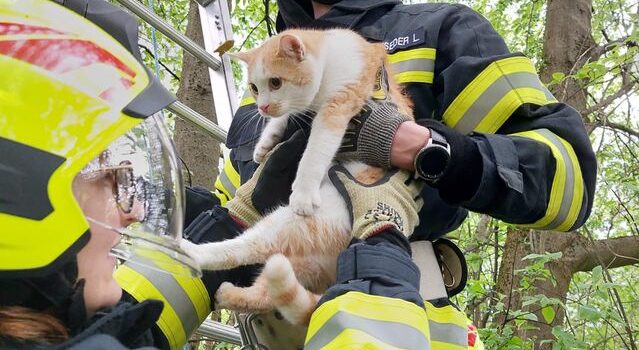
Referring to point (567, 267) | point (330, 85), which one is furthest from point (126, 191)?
point (567, 267)

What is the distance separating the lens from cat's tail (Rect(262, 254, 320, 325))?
146 centimetres

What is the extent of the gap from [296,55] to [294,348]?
0.86 meters

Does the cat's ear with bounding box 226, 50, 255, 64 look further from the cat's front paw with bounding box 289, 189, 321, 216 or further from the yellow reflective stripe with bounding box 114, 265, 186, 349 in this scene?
the yellow reflective stripe with bounding box 114, 265, 186, 349

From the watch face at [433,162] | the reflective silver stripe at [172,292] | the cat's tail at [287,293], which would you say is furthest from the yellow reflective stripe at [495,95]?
the reflective silver stripe at [172,292]

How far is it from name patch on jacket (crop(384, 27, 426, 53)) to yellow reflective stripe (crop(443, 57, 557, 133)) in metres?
0.21

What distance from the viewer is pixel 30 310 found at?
1.01 metres

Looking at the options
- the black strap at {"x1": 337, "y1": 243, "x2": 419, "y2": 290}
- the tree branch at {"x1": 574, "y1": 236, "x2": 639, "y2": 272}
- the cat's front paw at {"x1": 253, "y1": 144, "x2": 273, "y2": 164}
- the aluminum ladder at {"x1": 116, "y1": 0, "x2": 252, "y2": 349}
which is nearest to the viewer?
the black strap at {"x1": 337, "y1": 243, "x2": 419, "y2": 290}

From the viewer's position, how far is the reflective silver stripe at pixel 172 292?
1820 millimetres

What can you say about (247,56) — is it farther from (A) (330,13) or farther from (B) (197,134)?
(B) (197,134)

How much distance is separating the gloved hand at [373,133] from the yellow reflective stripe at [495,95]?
0.17 metres

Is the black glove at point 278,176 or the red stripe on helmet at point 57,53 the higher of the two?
the red stripe on helmet at point 57,53

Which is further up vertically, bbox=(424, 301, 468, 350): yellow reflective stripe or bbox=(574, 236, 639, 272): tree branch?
bbox=(424, 301, 468, 350): yellow reflective stripe

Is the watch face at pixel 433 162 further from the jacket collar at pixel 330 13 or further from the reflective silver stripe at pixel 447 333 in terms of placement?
the jacket collar at pixel 330 13

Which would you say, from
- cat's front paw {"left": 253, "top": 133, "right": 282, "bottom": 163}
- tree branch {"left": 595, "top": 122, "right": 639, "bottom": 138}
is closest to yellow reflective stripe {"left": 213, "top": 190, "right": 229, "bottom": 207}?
cat's front paw {"left": 253, "top": 133, "right": 282, "bottom": 163}
